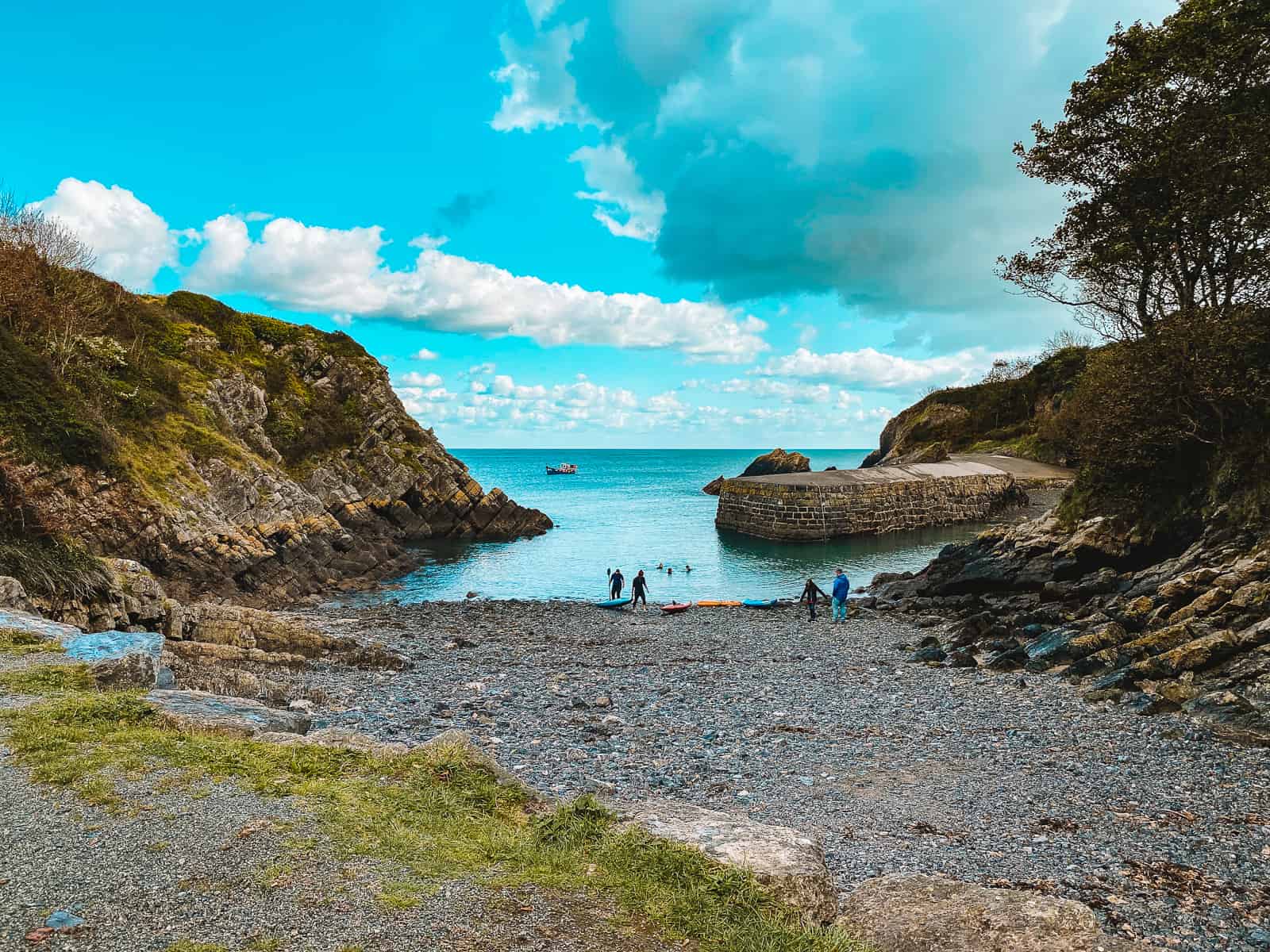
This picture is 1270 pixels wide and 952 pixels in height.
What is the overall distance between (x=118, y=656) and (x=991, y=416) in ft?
419

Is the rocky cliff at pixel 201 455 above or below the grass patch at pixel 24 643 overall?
above

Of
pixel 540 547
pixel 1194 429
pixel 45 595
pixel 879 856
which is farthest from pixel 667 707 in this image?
pixel 540 547

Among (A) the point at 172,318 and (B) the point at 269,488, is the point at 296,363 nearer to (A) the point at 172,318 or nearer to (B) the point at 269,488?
(A) the point at 172,318

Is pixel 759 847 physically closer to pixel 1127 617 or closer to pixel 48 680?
pixel 48 680

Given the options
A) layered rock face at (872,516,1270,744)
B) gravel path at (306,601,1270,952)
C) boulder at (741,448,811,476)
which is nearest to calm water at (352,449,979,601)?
layered rock face at (872,516,1270,744)

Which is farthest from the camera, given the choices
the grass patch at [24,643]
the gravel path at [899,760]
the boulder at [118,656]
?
the grass patch at [24,643]

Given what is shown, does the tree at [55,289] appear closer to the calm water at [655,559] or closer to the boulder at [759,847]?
the calm water at [655,559]

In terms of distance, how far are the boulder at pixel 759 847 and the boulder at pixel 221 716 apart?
545 centimetres

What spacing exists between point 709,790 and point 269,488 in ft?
128

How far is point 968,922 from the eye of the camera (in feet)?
20.4

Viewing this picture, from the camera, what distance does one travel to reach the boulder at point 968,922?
5.96 metres

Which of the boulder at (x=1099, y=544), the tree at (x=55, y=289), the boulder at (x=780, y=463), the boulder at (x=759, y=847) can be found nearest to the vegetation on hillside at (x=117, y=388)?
the tree at (x=55, y=289)

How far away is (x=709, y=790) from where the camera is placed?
38.0 ft

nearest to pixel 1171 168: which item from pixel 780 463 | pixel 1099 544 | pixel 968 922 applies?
pixel 1099 544
